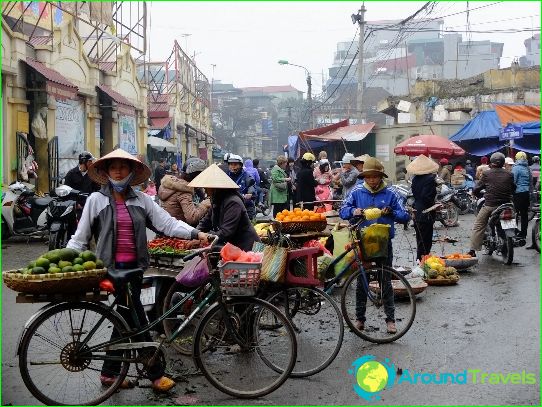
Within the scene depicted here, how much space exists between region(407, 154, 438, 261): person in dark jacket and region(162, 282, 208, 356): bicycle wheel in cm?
510

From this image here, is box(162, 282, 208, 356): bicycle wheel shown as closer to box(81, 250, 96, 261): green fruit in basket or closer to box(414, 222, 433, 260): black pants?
box(81, 250, 96, 261): green fruit in basket

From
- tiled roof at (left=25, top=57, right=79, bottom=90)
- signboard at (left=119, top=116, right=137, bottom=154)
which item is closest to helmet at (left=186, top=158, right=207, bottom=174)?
tiled roof at (left=25, top=57, right=79, bottom=90)

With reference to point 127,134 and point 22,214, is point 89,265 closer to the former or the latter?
point 22,214

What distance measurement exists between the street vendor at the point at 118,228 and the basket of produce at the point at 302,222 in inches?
79.9

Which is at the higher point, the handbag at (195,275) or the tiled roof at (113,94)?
the tiled roof at (113,94)

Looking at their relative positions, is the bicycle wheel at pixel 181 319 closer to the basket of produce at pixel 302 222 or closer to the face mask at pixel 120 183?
the face mask at pixel 120 183

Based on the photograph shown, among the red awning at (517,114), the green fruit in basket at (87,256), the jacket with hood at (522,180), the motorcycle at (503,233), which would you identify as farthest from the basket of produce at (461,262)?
the red awning at (517,114)

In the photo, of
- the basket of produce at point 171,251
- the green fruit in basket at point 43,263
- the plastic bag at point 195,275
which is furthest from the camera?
the basket of produce at point 171,251

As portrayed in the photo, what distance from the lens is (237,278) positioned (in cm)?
459

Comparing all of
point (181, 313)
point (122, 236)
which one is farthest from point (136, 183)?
point (181, 313)

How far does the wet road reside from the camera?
15.2ft

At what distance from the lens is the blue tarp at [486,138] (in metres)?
22.9

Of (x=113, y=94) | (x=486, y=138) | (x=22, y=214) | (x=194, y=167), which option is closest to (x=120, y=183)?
(x=194, y=167)

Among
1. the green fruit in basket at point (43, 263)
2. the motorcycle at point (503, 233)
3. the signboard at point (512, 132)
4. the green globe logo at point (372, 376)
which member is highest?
the signboard at point (512, 132)
